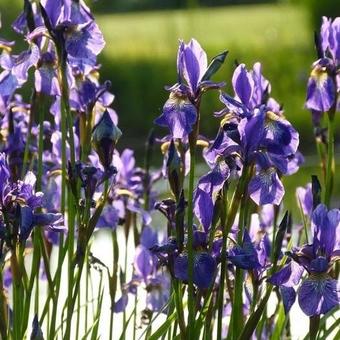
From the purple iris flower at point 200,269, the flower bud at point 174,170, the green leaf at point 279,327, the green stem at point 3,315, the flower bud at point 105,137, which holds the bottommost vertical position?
the green leaf at point 279,327

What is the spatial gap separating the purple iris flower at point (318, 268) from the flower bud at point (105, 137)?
32cm

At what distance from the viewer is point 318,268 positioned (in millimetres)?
1796

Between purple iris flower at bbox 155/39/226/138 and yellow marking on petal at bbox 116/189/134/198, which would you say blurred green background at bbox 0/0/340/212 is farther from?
purple iris flower at bbox 155/39/226/138

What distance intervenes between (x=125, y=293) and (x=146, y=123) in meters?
8.15

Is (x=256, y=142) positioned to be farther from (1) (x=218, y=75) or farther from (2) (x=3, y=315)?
(1) (x=218, y=75)

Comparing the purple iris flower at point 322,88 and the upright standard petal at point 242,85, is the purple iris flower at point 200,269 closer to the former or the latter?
the upright standard petal at point 242,85

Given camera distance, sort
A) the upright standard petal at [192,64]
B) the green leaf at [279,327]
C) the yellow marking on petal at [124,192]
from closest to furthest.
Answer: the upright standard petal at [192,64], the green leaf at [279,327], the yellow marking on petal at [124,192]

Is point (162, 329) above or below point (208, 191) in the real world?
below

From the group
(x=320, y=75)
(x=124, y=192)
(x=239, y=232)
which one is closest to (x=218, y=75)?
(x=124, y=192)

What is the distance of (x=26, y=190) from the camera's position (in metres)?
1.87

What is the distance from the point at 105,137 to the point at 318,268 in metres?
0.39

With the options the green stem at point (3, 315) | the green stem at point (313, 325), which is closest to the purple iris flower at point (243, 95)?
the green stem at point (313, 325)

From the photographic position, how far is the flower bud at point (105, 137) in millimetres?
1899

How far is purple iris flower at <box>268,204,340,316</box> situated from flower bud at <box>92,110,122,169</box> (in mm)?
324
